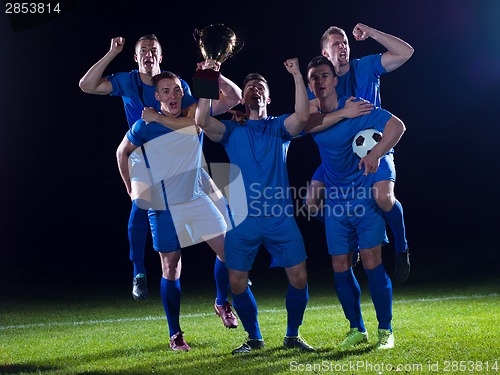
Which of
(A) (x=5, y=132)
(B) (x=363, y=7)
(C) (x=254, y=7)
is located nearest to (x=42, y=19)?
(A) (x=5, y=132)

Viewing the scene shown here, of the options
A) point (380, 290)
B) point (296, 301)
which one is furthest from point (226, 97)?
point (380, 290)

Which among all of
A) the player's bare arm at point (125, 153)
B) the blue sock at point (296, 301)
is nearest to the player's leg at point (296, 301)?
the blue sock at point (296, 301)

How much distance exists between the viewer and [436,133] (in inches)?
441

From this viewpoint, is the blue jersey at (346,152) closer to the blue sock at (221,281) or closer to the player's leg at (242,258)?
the player's leg at (242,258)

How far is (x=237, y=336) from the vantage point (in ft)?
17.0

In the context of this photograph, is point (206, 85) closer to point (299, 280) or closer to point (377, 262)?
point (299, 280)

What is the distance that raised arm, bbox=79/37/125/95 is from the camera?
466cm

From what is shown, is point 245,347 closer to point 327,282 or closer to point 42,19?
point 327,282

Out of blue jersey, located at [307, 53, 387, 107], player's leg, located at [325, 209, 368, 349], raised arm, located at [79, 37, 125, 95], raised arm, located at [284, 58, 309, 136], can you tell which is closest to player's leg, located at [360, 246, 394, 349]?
player's leg, located at [325, 209, 368, 349]

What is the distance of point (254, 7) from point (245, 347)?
6639 mm

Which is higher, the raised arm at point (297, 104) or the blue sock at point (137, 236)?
the raised arm at point (297, 104)

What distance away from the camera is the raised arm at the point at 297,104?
3.98 metres

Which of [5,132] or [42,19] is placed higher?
[42,19]

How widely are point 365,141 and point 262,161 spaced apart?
0.63 metres
